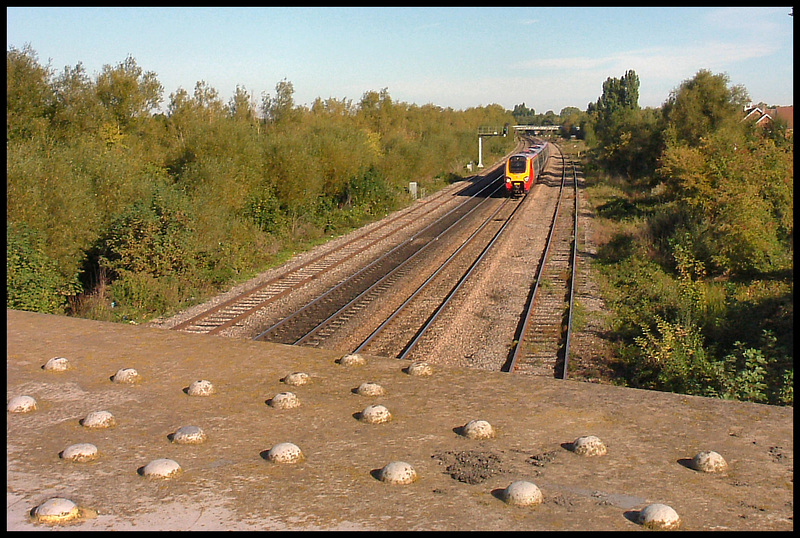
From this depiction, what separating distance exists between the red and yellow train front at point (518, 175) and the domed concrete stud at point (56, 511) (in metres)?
35.8

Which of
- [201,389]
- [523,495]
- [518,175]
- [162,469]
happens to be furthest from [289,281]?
[518,175]

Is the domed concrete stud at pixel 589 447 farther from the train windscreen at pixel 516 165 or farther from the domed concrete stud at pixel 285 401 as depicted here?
the train windscreen at pixel 516 165

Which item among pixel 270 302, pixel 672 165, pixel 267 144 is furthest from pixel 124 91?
pixel 672 165

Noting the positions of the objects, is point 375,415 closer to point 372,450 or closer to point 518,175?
point 372,450

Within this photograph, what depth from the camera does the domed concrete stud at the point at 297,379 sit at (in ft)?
14.3

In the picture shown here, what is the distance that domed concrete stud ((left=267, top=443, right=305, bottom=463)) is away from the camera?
3261mm

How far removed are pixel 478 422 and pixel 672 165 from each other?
20.1 m

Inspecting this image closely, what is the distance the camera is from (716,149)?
21188 mm

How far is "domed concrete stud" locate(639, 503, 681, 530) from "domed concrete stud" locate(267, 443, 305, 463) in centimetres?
152

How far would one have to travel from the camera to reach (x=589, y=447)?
3330mm

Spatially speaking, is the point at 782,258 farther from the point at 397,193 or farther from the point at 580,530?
the point at 397,193

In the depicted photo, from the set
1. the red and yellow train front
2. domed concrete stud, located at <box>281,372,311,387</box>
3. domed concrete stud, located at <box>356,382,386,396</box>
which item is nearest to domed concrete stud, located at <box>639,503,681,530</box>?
domed concrete stud, located at <box>356,382,386,396</box>

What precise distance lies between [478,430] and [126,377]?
7.33ft

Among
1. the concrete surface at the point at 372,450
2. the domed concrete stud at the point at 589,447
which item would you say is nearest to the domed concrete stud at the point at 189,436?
the concrete surface at the point at 372,450
